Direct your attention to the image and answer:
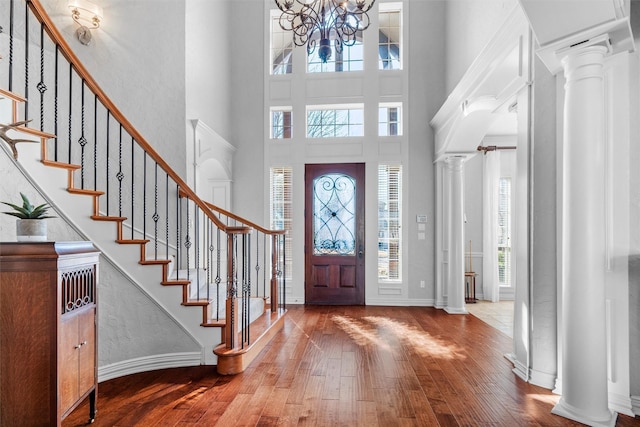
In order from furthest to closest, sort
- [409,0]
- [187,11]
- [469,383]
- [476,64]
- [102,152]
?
[409,0], [187,11], [102,152], [476,64], [469,383]

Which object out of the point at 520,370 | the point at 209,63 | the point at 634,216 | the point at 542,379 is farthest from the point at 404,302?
the point at 209,63

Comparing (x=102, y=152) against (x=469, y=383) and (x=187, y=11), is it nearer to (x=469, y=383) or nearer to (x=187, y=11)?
(x=187, y=11)

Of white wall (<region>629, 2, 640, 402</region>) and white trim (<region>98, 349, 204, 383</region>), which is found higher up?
white wall (<region>629, 2, 640, 402</region>)

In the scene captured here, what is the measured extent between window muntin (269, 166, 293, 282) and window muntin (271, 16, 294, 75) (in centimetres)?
174

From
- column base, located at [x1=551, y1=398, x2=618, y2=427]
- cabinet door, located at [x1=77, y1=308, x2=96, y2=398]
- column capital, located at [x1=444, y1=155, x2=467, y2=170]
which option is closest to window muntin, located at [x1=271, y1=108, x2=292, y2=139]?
column capital, located at [x1=444, y1=155, x2=467, y2=170]

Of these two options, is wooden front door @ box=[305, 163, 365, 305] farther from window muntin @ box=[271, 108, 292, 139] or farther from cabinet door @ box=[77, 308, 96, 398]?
cabinet door @ box=[77, 308, 96, 398]

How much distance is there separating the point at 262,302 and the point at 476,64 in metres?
3.65

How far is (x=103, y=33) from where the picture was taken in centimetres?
421

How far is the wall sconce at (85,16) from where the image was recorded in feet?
13.1

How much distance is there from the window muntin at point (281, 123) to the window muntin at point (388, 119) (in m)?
1.55

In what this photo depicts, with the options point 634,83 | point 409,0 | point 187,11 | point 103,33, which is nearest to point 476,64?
point 634,83

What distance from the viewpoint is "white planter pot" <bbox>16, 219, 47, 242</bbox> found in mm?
2000

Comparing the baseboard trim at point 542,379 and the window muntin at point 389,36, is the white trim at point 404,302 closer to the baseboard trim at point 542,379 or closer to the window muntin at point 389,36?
the baseboard trim at point 542,379

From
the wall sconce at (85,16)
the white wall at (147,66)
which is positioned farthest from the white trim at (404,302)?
the wall sconce at (85,16)
